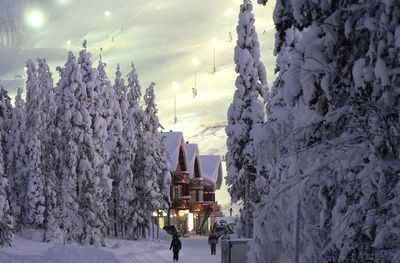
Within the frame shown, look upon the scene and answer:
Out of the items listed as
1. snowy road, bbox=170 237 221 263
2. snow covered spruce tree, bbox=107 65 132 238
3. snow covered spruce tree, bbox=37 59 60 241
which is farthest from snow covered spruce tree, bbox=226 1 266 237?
snow covered spruce tree, bbox=107 65 132 238

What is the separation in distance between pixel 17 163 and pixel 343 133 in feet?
137

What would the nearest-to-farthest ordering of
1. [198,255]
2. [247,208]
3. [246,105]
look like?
[246,105] < [247,208] < [198,255]

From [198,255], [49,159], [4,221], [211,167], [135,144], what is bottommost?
[198,255]

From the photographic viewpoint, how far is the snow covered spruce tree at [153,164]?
5600 centimetres

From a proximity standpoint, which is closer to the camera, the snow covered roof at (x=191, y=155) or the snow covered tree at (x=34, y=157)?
the snow covered tree at (x=34, y=157)

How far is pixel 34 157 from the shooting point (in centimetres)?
4503

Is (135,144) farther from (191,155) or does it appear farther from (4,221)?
(191,155)

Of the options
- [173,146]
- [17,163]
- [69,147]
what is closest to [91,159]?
[69,147]

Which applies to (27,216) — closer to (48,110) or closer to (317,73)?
(48,110)

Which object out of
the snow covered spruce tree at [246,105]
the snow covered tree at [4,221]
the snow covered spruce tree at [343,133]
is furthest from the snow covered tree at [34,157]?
the snow covered spruce tree at [343,133]

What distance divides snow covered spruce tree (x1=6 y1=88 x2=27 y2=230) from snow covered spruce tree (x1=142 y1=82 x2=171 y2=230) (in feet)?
37.7

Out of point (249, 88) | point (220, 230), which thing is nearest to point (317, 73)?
Result: point (249, 88)

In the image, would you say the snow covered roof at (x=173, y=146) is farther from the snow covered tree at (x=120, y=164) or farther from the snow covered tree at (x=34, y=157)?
the snow covered tree at (x=34, y=157)

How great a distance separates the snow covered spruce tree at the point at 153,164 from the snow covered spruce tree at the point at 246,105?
63.8ft
